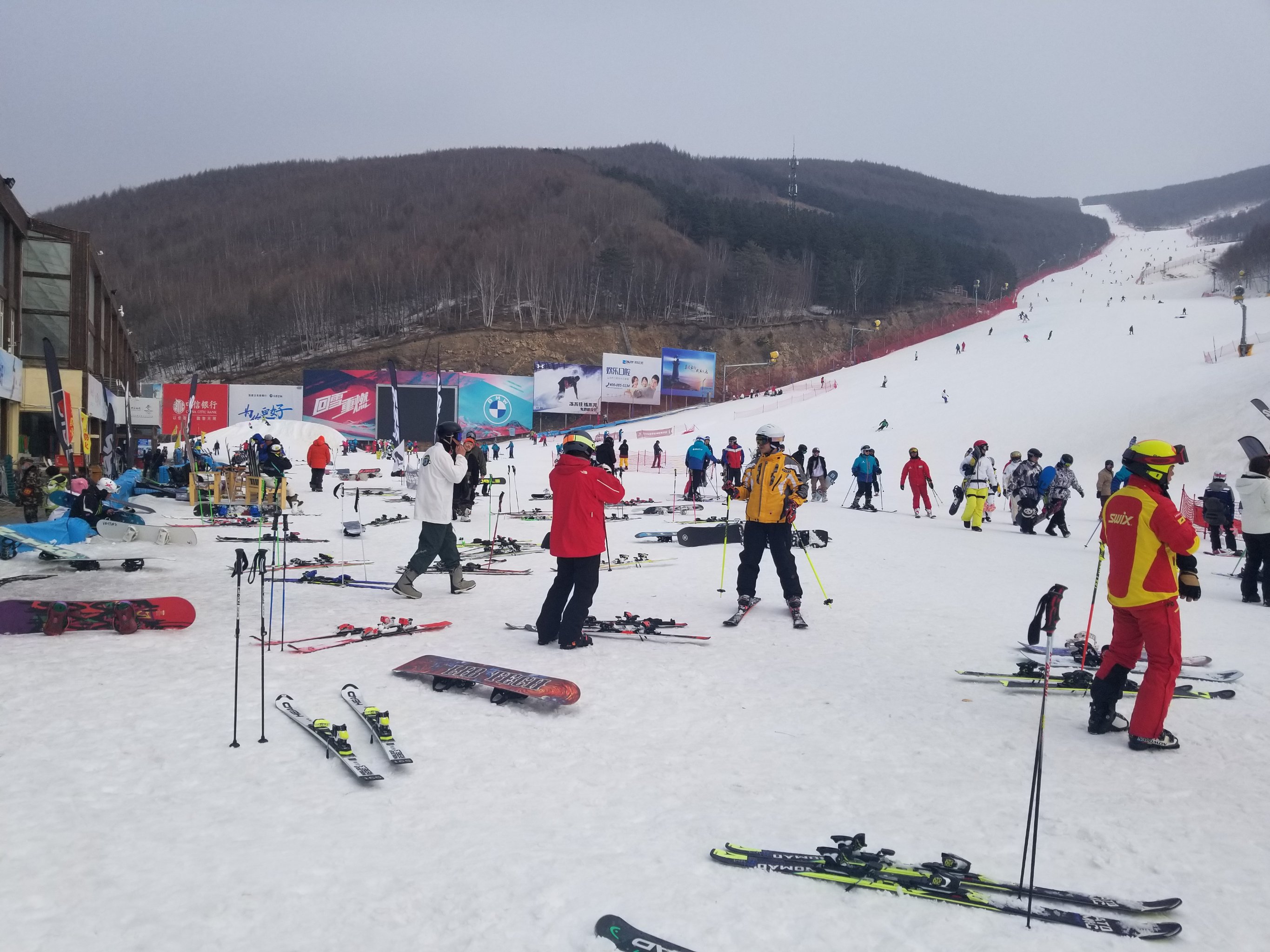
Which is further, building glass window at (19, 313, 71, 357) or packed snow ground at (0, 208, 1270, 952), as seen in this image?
building glass window at (19, 313, 71, 357)

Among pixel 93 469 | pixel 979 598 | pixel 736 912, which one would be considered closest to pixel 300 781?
pixel 736 912

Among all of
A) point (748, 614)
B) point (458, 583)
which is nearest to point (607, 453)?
point (458, 583)

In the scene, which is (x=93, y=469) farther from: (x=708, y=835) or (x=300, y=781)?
(x=708, y=835)

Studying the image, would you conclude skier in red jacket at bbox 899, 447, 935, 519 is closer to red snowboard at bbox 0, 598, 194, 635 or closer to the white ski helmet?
the white ski helmet

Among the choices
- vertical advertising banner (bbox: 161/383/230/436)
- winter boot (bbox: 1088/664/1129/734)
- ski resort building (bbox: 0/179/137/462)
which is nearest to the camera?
winter boot (bbox: 1088/664/1129/734)

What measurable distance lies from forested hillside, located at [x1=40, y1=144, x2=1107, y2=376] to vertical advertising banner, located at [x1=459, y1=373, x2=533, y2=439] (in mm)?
23505

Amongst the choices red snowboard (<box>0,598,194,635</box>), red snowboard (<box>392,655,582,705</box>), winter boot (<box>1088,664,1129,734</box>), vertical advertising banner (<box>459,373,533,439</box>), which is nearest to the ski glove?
winter boot (<box>1088,664,1129,734</box>)

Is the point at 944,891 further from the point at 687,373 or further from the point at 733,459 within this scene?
the point at 687,373

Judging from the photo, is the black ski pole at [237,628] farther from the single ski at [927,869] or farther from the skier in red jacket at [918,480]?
the skier in red jacket at [918,480]

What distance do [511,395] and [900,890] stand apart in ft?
187

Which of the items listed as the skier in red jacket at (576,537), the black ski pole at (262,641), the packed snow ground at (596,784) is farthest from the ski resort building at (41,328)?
the skier in red jacket at (576,537)

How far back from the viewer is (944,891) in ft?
9.26

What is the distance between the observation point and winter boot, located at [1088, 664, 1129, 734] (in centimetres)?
443

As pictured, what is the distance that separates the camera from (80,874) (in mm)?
2773
